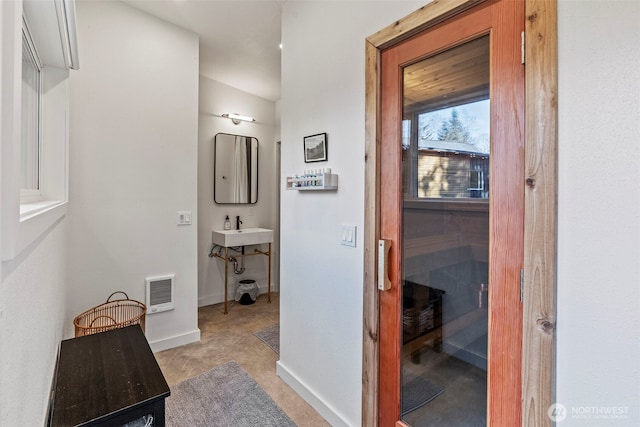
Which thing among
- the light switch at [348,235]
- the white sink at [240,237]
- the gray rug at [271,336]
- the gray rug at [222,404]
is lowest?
the gray rug at [222,404]

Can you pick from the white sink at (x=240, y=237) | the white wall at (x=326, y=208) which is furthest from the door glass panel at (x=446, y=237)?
the white sink at (x=240, y=237)

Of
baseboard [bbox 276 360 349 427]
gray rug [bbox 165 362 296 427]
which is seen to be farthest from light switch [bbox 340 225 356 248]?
gray rug [bbox 165 362 296 427]

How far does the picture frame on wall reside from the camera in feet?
6.02

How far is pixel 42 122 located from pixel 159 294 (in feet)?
5.09

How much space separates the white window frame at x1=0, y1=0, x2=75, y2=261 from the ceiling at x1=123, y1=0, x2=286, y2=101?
115 centimetres

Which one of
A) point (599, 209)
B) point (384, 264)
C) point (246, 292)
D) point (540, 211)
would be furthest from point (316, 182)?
point (246, 292)

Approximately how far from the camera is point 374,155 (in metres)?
1.52

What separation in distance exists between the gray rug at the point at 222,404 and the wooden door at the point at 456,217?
759mm

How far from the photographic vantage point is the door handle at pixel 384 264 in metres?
1.49

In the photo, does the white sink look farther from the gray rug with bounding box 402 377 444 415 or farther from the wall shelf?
the gray rug with bounding box 402 377 444 415

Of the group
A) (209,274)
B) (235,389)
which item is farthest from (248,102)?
(235,389)

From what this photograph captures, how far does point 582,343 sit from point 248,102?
4162mm

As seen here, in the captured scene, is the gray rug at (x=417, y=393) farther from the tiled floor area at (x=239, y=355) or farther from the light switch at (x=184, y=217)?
the light switch at (x=184, y=217)

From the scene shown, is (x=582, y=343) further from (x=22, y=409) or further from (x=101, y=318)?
(x=101, y=318)
